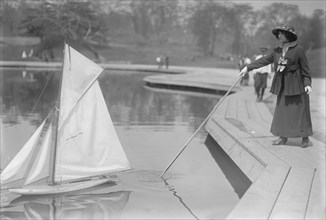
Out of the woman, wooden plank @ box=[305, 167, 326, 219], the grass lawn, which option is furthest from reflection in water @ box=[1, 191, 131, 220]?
the grass lawn

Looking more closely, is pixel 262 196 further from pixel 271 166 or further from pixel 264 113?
pixel 264 113

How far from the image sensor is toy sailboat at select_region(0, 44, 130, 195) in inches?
199

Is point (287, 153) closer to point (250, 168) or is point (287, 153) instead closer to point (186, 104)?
point (250, 168)

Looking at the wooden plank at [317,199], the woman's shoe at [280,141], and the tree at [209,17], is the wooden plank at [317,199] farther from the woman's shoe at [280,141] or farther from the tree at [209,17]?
the tree at [209,17]

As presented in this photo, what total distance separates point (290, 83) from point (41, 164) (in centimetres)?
288

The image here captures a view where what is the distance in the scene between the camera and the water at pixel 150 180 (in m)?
4.76

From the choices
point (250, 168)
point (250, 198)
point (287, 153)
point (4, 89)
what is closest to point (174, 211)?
point (250, 198)

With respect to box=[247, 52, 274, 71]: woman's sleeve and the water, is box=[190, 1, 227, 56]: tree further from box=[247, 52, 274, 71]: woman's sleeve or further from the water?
box=[247, 52, 274, 71]: woman's sleeve

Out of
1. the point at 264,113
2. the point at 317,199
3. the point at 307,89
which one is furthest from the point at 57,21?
the point at 317,199

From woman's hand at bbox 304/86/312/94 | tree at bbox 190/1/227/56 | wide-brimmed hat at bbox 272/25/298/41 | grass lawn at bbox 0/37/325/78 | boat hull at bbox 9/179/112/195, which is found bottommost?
grass lawn at bbox 0/37/325/78

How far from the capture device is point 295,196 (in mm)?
4367

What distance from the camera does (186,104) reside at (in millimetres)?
15117

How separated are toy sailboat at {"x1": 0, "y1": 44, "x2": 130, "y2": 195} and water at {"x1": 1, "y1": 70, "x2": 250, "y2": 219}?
0.53ft

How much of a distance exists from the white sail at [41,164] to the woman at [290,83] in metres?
2.27
